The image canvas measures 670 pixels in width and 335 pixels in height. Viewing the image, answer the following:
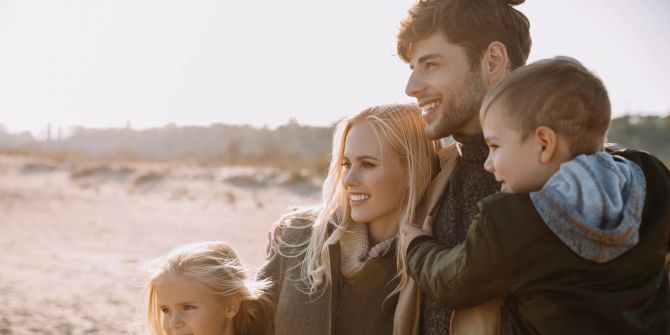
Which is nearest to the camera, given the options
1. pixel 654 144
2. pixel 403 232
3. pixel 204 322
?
pixel 403 232

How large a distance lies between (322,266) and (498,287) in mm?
→ 1160

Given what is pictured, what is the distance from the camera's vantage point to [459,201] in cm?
279

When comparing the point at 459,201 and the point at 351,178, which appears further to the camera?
the point at 351,178

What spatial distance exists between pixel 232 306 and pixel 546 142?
2.00 metres

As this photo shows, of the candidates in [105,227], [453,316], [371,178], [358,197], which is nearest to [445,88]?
[371,178]

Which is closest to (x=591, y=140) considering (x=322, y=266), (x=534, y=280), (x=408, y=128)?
(x=534, y=280)

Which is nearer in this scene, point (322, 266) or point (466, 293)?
point (466, 293)

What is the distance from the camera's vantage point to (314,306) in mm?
3010

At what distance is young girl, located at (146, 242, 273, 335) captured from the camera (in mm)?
3238

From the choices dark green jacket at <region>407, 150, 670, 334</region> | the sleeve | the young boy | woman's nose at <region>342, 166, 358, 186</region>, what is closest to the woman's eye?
woman's nose at <region>342, 166, 358, 186</region>

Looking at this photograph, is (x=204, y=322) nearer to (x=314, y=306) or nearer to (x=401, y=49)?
(x=314, y=306)

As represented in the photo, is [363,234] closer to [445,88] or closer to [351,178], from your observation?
[351,178]

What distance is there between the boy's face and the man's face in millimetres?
825

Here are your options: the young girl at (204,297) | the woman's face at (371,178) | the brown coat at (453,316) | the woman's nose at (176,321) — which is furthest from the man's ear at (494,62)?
the woman's nose at (176,321)
